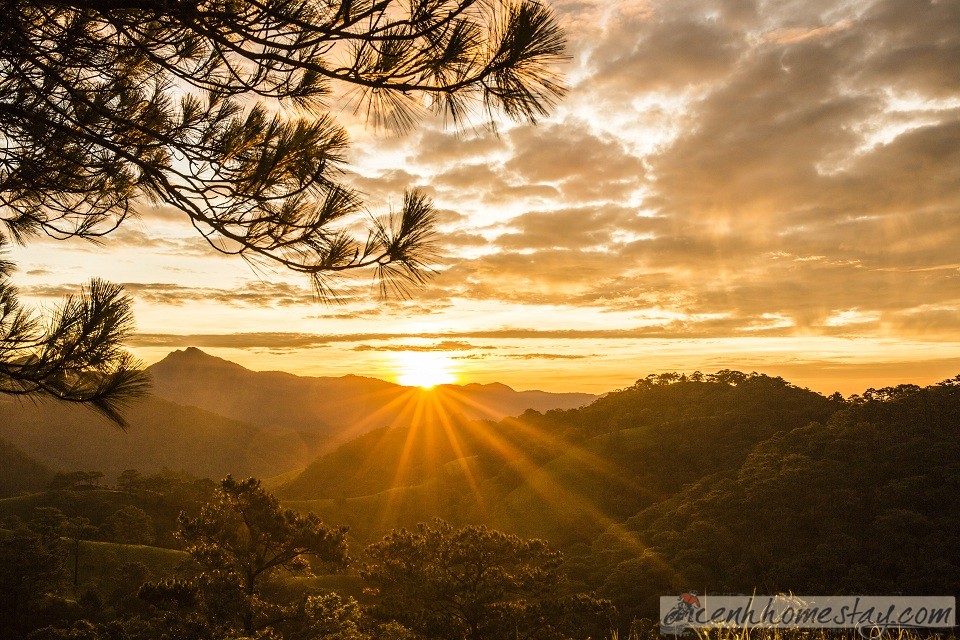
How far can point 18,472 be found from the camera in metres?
81.6

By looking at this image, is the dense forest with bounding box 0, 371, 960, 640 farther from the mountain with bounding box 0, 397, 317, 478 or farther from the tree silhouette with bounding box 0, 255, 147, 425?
the mountain with bounding box 0, 397, 317, 478

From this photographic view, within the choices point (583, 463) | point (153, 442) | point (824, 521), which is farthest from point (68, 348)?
point (153, 442)

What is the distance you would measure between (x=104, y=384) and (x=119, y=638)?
38.4ft

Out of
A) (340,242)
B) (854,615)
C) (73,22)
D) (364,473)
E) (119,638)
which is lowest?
(364,473)

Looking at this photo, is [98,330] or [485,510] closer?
[98,330]

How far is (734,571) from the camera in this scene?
3123 cm

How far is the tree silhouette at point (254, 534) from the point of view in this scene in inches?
599

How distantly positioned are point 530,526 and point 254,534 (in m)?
40.3

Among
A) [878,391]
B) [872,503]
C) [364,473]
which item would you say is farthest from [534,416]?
[872,503]

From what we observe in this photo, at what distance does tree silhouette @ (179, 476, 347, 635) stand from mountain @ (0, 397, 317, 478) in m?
117

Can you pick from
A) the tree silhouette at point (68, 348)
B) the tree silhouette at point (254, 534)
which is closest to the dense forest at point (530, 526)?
the tree silhouette at point (254, 534)

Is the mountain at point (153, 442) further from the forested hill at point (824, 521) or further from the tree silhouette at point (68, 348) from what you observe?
the tree silhouette at point (68, 348)

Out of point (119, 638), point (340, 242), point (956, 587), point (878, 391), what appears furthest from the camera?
point (878, 391)

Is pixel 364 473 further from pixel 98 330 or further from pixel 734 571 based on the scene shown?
pixel 98 330
